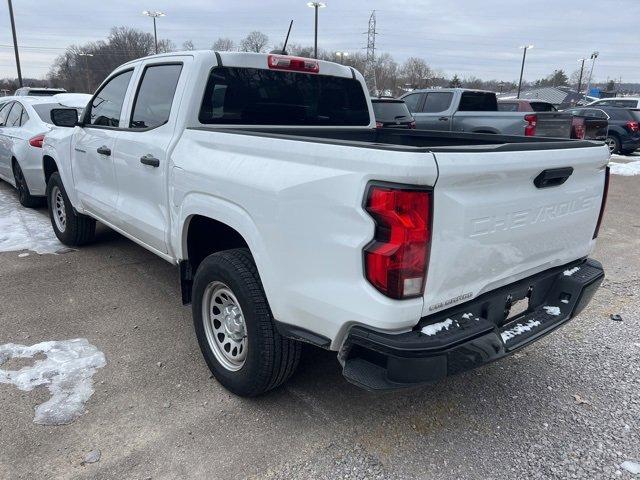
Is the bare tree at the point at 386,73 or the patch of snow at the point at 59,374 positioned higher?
the bare tree at the point at 386,73

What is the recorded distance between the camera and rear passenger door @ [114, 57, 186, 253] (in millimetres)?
3395

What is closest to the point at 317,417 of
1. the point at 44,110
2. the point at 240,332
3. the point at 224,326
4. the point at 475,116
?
the point at 240,332

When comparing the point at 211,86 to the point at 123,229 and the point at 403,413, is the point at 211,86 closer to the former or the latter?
the point at 123,229

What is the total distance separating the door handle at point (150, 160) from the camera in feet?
11.1

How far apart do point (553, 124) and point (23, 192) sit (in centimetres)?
1046

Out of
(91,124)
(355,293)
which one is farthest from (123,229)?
(355,293)

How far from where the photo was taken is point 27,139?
271 inches

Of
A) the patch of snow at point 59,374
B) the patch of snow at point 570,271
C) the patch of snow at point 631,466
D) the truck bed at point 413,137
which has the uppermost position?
the truck bed at point 413,137

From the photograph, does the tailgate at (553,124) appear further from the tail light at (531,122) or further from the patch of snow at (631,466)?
the patch of snow at (631,466)

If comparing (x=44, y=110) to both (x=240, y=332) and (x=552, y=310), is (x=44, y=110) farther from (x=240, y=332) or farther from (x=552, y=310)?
(x=552, y=310)

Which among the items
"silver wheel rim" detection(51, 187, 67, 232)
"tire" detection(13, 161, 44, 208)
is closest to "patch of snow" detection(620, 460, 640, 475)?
"silver wheel rim" detection(51, 187, 67, 232)

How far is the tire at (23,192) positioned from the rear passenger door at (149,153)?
4.21 m

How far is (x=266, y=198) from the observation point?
8.00 ft

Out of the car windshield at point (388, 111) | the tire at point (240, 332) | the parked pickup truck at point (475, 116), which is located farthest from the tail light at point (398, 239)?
the parked pickup truck at point (475, 116)
